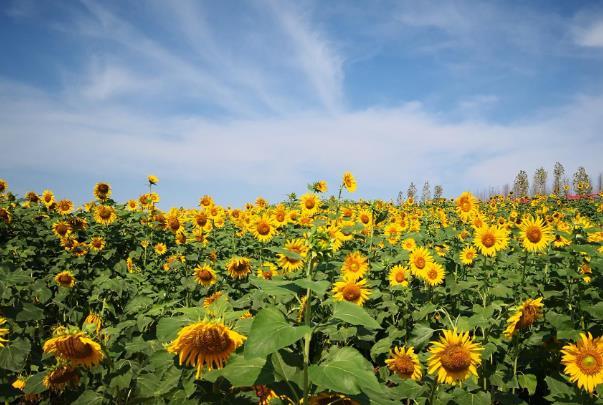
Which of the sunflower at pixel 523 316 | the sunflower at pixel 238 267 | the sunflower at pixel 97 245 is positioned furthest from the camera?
the sunflower at pixel 97 245

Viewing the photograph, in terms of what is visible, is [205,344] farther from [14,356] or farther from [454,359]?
[454,359]

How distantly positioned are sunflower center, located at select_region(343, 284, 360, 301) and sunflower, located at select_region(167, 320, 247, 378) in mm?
2376

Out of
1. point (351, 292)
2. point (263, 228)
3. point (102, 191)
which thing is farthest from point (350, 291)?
point (102, 191)

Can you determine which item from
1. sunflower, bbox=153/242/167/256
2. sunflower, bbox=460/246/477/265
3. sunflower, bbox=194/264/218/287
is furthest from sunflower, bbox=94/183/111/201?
sunflower, bbox=460/246/477/265

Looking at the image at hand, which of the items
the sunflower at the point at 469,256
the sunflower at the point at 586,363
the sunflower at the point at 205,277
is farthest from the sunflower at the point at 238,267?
the sunflower at the point at 586,363

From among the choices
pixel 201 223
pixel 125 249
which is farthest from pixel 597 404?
pixel 125 249

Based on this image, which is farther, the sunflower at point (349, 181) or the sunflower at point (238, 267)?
the sunflower at point (349, 181)

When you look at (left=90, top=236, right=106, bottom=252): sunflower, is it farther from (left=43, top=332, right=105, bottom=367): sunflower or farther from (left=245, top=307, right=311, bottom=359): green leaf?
(left=245, top=307, right=311, bottom=359): green leaf

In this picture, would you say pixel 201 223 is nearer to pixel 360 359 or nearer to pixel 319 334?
pixel 319 334

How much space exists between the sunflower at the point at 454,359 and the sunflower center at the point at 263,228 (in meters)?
4.17

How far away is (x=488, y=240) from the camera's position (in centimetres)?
551

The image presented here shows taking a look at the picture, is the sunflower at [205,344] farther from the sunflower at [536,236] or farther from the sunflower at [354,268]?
the sunflower at [536,236]

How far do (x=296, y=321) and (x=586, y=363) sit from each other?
2.33m

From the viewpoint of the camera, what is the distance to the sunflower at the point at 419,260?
5.21 metres
